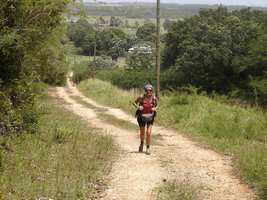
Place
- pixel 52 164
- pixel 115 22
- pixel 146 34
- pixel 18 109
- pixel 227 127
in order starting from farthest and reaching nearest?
pixel 115 22
pixel 146 34
pixel 227 127
pixel 18 109
pixel 52 164

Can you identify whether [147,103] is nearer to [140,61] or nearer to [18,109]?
[18,109]

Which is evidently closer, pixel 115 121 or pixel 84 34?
pixel 115 121

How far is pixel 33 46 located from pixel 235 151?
19.0 ft

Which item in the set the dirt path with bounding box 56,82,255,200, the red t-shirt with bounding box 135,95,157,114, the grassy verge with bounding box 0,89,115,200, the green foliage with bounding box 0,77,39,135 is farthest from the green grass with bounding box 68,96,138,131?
the red t-shirt with bounding box 135,95,157,114

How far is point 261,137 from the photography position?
15.6 metres

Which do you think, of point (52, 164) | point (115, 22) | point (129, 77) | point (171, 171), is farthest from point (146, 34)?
point (52, 164)

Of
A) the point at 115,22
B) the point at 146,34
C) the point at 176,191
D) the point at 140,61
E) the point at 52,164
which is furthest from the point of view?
the point at 115,22

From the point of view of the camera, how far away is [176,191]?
935 centimetres

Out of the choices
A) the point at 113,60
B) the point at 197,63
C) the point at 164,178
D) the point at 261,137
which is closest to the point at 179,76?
the point at 197,63

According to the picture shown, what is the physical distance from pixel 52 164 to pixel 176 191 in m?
2.72

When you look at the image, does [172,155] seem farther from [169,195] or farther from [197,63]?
[197,63]

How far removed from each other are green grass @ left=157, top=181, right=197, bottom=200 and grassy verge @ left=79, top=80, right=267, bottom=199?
124cm

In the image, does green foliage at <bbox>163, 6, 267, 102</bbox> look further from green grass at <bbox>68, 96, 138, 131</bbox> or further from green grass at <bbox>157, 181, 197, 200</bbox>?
green grass at <bbox>157, 181, 197, 200</bbox>

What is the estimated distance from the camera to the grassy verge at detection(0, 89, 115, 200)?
340 inches
